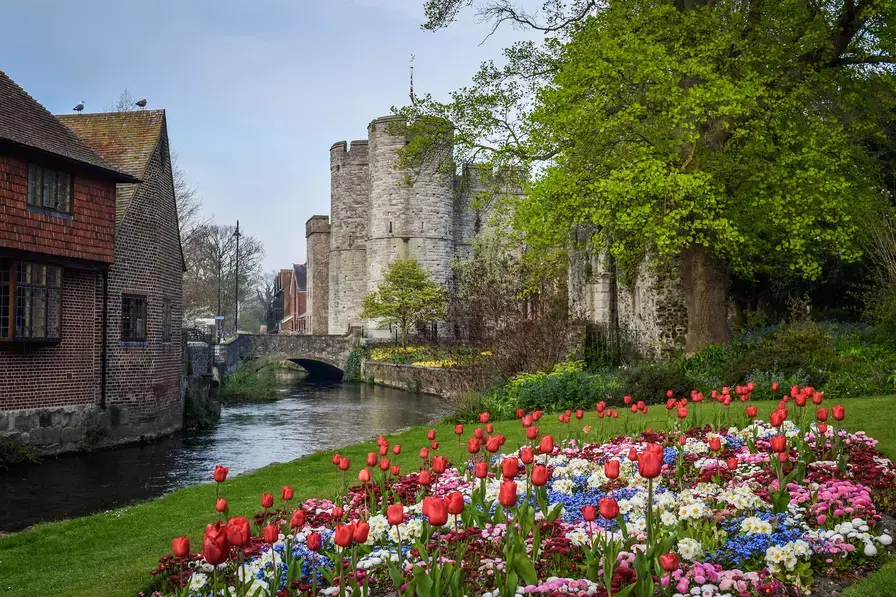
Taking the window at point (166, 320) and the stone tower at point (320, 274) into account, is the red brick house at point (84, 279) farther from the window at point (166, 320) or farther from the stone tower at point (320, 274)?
the stone tower at point (320, 274)

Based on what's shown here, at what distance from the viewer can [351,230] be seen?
57.6 metres

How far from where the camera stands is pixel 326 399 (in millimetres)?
33875

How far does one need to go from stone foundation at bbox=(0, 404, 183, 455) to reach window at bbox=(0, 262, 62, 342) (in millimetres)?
1715

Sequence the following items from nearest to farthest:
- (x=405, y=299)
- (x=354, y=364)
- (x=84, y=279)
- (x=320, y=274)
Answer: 1. (x=84, y=279)
2. (x=354, y=364)
3. (x=405, y=299)
4. (x=320, y=274)

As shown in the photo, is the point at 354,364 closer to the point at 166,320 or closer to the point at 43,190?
the point at 166,320

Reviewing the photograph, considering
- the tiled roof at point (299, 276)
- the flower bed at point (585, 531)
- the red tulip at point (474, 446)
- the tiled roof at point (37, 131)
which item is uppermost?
the tiled roof at point (299, 276)

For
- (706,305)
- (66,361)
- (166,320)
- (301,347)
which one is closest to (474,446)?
(706,305)

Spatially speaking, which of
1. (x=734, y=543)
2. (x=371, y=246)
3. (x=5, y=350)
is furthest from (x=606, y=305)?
(x=371, y=246)

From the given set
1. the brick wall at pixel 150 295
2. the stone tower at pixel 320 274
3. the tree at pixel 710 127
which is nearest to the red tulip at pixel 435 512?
the tree at pixel 710 127

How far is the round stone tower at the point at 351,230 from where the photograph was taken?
5731 cm

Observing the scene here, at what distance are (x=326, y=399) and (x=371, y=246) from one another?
68.4 feet

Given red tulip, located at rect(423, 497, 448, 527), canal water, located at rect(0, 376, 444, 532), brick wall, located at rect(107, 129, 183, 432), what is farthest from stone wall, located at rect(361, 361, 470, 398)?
red tulip, located at rect(423, 497, 448, 527)

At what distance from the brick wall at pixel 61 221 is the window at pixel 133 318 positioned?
1.70 meters

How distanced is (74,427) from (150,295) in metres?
4.33
